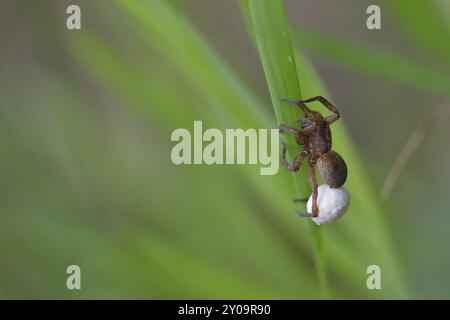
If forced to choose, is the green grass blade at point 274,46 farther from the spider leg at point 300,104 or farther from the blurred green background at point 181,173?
the blurred green background at point 181,173

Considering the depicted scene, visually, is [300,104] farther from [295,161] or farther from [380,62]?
[380,62]

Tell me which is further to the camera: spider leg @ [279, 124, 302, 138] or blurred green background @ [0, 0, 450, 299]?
blurred green background @ [0, 0, 450, 299]

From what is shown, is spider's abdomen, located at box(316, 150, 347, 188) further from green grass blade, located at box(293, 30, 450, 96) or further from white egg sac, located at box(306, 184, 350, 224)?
green grass blade, located at box(293, 30, 450, 96)

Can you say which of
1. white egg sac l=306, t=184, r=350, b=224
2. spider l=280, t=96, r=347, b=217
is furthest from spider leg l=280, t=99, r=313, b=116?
white egg sac l=306, t=184, r=350, b=224

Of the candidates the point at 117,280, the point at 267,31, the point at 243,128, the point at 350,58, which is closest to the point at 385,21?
the point at 350,58

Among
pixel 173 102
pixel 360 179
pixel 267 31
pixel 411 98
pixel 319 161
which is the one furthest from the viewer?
pixel 411 98

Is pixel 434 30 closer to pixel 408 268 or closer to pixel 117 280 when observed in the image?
pixel 408 268

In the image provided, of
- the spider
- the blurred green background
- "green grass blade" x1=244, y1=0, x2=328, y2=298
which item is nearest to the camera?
"green grass blade" x1=244, y1=0, x2=328, y2=298
